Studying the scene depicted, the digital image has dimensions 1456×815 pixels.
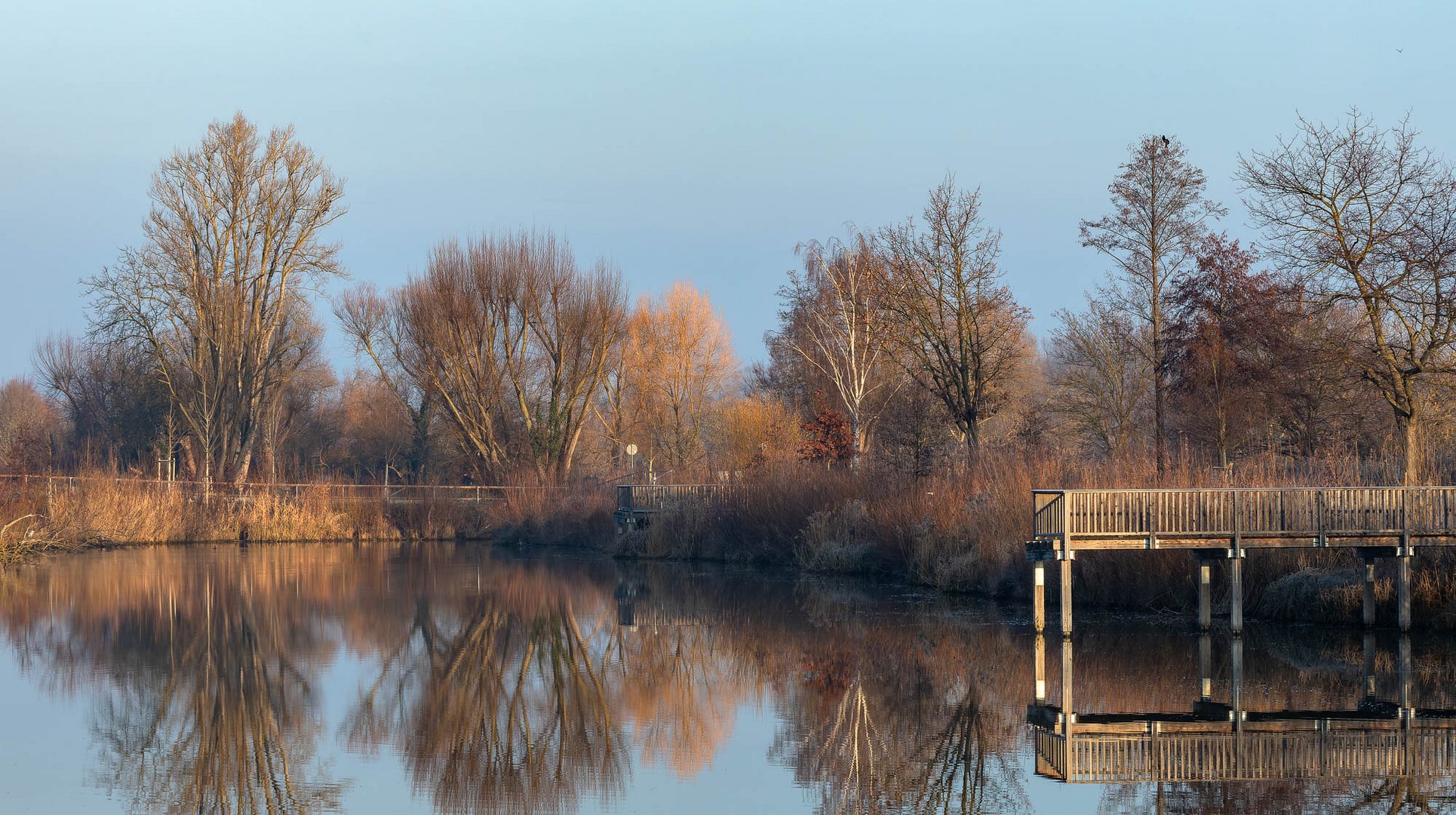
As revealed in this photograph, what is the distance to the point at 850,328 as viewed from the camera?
40.1 metres

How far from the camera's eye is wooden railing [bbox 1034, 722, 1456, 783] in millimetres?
11477

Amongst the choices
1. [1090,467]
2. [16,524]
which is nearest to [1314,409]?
[1090,467]

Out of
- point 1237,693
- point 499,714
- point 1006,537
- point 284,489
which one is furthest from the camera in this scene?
point 284,489

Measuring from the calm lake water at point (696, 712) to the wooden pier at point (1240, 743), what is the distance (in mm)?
41

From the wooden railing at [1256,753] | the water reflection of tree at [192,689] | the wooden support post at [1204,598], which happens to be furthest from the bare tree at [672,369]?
the wooden railing at [1256,753]

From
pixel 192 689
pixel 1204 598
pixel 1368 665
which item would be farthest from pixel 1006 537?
pixel 192 689

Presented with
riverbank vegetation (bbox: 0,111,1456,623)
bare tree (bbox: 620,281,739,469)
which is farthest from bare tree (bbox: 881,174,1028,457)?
bare tree (bbox: 620,281,739,469)

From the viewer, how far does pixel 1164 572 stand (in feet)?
73.6

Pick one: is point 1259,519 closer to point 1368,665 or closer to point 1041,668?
point 1368,665

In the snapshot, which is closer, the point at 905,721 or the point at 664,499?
the point at 905,721

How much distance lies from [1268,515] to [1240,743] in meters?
7.50

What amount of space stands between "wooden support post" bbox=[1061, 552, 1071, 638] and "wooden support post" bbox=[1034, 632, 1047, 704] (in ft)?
1.11

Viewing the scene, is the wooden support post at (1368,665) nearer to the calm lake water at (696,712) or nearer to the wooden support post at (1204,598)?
the calm lake water at (696,712)

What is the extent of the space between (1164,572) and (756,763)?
12109 mm
